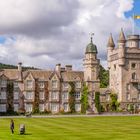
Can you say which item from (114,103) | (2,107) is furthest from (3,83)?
(114,103)

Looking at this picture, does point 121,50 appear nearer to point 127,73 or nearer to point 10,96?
point 127,73

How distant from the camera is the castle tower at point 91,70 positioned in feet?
328

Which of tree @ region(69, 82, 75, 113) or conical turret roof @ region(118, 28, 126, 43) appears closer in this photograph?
tree @ region(69, 82, 75, 113)

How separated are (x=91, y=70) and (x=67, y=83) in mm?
6035

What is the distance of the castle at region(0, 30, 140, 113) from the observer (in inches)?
3829

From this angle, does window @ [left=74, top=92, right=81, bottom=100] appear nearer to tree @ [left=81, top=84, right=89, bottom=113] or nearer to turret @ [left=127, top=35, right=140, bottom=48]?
tree @ [left=81, top=84, right=89, bottom=113]

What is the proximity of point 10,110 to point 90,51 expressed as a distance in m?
22.2

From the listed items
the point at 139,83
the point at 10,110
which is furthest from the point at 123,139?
the point at 139,83

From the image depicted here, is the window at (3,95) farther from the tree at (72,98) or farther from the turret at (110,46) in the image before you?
the turret at (110,46)

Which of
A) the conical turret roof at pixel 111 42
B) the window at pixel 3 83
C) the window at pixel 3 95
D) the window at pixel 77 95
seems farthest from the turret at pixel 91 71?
the window at pixel 3 95

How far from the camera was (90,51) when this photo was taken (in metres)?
102

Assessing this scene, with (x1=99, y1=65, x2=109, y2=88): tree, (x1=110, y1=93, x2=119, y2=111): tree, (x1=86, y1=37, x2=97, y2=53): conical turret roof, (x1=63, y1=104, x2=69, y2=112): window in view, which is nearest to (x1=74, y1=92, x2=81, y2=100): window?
(x1=63, y1=104, x2=69, y2=112): window

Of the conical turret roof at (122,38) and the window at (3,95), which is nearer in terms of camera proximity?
the window at (3,95)

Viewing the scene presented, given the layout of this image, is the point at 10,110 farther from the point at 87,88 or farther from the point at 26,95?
the point at 87,88
